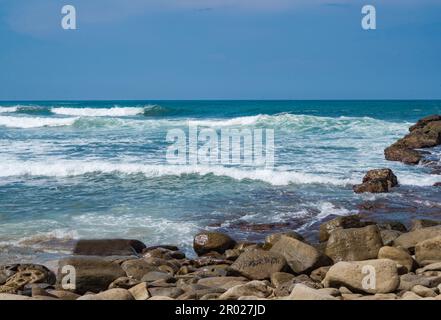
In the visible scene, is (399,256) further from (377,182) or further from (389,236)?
(377,182)

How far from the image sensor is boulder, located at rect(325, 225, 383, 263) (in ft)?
24.2

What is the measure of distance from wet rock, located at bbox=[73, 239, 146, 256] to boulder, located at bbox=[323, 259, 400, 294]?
342cm

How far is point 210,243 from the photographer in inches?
324

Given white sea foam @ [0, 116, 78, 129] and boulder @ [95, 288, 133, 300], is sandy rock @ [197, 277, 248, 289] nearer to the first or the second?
boulder @ [95, 288, 133, 300]

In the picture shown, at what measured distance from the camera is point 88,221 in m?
9.86

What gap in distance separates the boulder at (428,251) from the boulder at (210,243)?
2.65 metres

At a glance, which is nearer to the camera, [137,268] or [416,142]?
[137,268]

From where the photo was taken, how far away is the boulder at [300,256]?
6.96 metres

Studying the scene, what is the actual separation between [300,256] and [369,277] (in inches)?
59.6

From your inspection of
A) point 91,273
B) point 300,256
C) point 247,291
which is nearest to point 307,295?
point 247,291

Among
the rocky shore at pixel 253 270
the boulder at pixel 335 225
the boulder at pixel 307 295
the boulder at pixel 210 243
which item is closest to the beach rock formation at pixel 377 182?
the rocky shore at pixel 253 270

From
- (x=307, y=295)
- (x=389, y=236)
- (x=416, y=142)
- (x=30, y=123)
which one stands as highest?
(x=30, y=123)

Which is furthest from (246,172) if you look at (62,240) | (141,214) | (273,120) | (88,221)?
(273,120)

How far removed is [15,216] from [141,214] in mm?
2247
